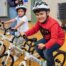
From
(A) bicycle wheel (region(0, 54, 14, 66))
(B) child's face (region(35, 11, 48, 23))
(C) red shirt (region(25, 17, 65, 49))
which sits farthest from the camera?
(A) bicycle wheel (region(0, 54, 14, 66))

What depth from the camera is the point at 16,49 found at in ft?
16.1

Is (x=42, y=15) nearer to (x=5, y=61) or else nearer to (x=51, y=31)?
(x=51, y=31)

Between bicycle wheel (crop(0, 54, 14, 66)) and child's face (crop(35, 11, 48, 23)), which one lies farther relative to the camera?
bicycle wheel (crop(0, 54, 14, 66))

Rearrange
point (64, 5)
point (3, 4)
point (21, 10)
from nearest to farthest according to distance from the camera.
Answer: point (21, 10) → point (64, 5) → point (3, 4)

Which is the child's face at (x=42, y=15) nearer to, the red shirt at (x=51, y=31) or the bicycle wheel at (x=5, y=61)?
the red shirt at (x=51, y=31)

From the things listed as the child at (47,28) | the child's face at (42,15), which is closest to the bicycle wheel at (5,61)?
the child at (47,28)

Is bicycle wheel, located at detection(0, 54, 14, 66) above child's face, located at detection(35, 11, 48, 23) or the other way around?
the other way around

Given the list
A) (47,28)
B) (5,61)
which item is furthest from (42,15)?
(5,61)

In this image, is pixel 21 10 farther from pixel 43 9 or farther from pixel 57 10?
pixel 57 10

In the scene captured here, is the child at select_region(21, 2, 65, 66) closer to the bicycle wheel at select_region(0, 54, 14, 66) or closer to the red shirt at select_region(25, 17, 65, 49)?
the red shirt at select_region(25, 17, 65, 49)

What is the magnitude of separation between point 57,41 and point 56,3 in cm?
733

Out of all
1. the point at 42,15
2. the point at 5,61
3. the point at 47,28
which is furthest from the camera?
the point at 5,61

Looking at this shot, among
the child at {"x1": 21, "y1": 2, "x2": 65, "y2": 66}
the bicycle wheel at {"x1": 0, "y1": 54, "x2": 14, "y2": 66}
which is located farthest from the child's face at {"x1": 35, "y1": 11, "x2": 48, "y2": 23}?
the bicycle wheel at {"x1": 0, "y1": 54, "x2": 14, "y2": 66}

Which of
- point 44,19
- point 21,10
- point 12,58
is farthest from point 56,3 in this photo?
point 44,19
